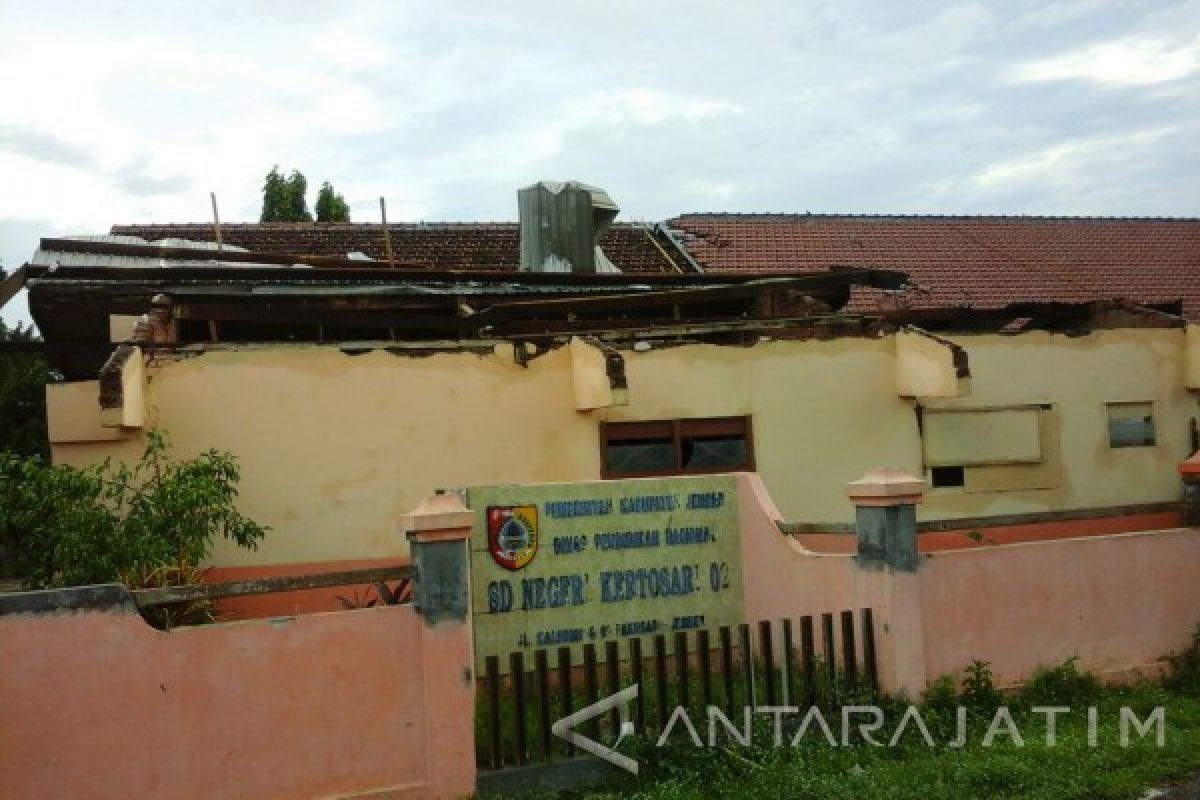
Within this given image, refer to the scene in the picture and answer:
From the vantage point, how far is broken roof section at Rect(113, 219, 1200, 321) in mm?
19547

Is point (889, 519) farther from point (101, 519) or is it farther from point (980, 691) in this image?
point (101, 519)

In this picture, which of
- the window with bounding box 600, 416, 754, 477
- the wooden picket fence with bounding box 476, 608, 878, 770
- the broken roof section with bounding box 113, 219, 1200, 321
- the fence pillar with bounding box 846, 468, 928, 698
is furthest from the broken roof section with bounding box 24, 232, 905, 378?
the broken roof section with bounding box 113, 219, 1200, 321

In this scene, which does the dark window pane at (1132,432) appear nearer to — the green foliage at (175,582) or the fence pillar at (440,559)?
the fence pillar at (440,559)

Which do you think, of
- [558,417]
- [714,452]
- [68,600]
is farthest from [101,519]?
[714,452]

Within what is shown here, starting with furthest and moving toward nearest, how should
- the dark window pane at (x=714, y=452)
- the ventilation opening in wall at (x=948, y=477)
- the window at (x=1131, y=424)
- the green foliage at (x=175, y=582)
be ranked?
1. the window at (x=1131, y=424)
2. the ventilation opening in wall at (x=948, y=477)
3. the dark window pane at (x=714, y=452)
4. the green foliage at (x=175, y=582)

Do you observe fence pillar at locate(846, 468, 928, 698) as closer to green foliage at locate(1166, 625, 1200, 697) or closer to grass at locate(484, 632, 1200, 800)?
grass at locate(484, 632, 1200, 800)

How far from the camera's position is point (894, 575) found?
7816 millimetres

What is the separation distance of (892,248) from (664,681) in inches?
688

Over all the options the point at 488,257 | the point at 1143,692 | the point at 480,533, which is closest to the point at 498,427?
the point at 480,533

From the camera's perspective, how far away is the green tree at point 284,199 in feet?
89.1

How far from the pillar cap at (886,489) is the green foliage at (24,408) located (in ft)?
65.6

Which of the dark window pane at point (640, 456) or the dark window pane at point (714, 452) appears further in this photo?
the dark window pane at point (714, 452)

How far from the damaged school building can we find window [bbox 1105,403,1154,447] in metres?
0.03

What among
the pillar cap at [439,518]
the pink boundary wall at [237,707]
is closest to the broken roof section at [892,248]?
the pillar cap at [439,518]
